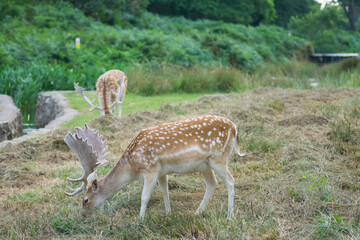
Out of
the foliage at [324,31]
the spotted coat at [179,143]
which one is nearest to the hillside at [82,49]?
the foliage at [324,31]

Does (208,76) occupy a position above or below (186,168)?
below

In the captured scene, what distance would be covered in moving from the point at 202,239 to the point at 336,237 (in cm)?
120

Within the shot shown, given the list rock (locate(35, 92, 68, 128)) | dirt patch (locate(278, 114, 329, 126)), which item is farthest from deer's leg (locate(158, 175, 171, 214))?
rock (locate(35, 92, 68, 128))

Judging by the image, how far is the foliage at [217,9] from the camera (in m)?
39.1

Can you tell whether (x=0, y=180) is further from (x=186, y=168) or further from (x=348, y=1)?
(x=348, y=1)

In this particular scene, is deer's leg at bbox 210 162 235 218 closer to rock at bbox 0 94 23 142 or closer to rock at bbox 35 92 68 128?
rock at bbox 0 94 23 142

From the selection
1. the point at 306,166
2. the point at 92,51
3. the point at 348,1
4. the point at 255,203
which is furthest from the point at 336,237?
the point at 348,1

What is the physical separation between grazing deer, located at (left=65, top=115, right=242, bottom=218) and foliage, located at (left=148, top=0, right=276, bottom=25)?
1385 inches

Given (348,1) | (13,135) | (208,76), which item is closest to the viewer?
(13,135)

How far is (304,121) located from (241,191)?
3835 mm

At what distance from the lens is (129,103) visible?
504 inches

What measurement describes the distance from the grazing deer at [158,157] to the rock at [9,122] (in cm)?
479

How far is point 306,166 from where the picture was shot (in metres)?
6.19

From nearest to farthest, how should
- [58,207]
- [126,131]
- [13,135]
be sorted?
1. [58,207]
2. [126,131]
3. [13,135]
